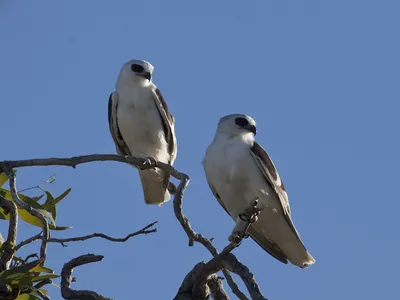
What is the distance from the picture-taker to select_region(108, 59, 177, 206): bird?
9.40 m

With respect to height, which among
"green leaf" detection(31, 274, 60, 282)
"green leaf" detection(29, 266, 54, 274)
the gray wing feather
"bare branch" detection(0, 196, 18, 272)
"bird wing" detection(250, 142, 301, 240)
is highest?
"bird wing" detection(250, 142, 301, 240)

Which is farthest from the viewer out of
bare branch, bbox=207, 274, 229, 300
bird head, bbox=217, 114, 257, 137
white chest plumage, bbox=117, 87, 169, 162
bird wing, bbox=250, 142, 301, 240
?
white chest plumage, bbox=117, 87, 169, 162

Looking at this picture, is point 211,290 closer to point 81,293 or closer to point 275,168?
point 81,293

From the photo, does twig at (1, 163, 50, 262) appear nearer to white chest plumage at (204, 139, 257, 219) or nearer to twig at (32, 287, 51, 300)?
twig at (32, 287, 51, 300)

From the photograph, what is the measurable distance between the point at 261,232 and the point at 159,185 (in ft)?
7.88

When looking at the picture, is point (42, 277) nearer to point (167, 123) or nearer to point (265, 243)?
point (265, 243)

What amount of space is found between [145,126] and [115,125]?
44cm

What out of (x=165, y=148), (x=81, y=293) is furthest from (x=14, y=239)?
(x=165, y=148)

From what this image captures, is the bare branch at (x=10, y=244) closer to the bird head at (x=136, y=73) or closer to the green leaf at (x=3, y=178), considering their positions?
the green leaf at (x=3, y=178)

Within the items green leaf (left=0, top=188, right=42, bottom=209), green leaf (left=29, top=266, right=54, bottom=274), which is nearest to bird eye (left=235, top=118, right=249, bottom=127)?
green leaf (left=0, top=188, right=42, bottom=209)

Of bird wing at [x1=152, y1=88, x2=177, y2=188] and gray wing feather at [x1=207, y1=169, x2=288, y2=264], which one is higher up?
bird wing at [x1=152, y1=88, x2=177, y2=188]

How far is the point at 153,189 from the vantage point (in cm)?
974

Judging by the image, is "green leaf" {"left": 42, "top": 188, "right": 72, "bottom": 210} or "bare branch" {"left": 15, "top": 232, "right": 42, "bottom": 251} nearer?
"bare branch" {"left": 15, "top": 232, "right": 42, "bottom": 251}

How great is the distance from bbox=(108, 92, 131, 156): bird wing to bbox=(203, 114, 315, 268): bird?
218 centimetres
